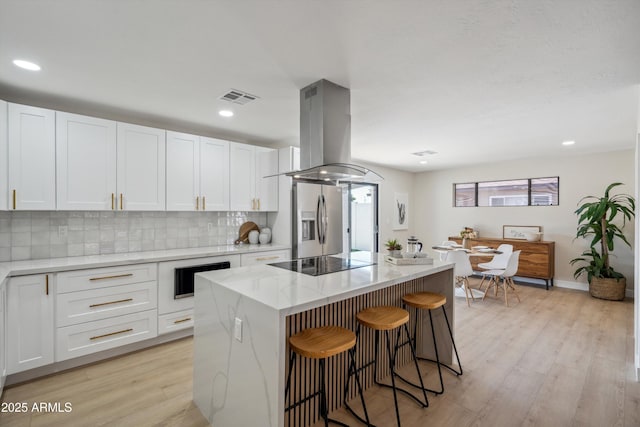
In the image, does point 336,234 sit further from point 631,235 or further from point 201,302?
point 631,235

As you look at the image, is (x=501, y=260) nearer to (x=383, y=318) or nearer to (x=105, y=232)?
(x=383, y=318)

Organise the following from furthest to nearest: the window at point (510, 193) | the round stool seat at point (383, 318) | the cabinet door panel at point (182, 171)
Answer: the window at point (510, 193) → the cabinet door panel at point (182, 171) → the round stool seat at point (383, 318)

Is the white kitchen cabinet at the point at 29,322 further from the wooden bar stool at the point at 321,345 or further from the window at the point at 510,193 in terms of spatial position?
the window at the point at 510,193

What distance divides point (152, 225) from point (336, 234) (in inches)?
97.3

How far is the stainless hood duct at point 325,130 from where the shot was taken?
257 cm

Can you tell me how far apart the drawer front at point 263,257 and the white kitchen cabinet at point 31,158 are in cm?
190

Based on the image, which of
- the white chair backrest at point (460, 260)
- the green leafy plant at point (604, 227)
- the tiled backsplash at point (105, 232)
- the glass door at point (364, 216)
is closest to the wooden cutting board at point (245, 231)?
the tiled backsplash at point (105, 232)

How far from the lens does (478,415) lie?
2.06 metres

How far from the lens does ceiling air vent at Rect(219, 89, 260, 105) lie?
2781mm

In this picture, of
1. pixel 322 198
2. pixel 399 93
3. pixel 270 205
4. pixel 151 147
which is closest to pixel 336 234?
pixel 322 198

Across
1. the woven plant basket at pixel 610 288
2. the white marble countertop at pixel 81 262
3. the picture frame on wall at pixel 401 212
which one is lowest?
the woven plant basket at pixel 610 288

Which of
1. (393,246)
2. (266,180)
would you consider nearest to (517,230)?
(393,246)

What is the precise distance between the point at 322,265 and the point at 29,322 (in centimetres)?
239

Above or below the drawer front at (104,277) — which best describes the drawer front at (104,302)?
below
